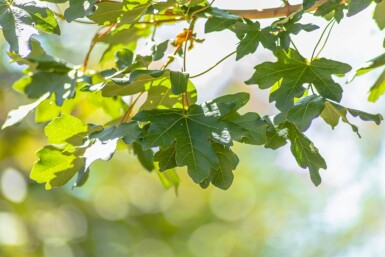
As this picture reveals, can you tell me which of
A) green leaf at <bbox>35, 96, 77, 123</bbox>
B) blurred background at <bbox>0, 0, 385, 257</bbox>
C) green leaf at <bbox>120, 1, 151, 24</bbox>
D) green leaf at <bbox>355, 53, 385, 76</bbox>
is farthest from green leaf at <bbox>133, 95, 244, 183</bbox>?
blurred background at <bbox>0, 0, 385, 257</bbox>

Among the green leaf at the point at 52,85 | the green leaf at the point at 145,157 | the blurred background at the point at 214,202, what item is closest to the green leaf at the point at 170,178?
the green leaf at the point at 145,157

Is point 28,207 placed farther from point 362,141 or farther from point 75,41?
point 362,141

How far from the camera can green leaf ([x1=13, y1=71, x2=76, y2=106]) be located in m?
1.04

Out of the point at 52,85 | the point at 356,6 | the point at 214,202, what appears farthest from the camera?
the point at 214,202

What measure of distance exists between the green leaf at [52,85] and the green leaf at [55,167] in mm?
121

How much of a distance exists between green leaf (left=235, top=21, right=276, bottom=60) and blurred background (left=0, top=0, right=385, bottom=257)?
2.09 metres

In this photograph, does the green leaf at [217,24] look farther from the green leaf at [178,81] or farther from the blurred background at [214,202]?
the blurred background at [214,202]

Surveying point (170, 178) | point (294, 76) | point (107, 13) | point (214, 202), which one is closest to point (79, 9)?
point (107, 13)

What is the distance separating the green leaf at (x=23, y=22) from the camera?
803 mm

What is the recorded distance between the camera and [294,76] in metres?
0.88

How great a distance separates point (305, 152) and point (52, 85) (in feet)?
1.28

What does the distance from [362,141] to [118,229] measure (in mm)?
1328

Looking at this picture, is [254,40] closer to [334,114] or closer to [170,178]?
[334,114]

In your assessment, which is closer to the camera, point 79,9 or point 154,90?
point 79,9
